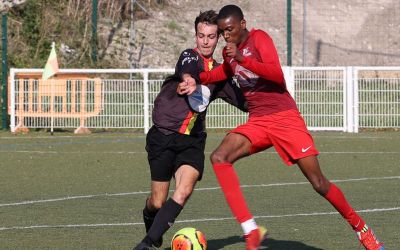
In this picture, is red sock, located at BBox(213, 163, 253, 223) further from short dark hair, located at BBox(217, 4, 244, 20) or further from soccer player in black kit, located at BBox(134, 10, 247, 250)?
short dark hair, located at BBox(217, 4, 244, 20)

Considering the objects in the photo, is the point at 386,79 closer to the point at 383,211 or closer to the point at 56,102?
the point at 56,102

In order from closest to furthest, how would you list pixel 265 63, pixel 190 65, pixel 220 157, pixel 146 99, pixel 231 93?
pixel 265 63
pixel 220 157
pixel 190 65
pixel 231 93
pixel 146 99

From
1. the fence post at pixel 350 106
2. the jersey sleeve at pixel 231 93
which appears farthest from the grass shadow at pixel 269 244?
the fence post at pixel 350 106

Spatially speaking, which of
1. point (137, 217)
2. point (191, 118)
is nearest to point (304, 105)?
point (137, 217)

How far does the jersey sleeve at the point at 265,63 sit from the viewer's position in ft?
25.0

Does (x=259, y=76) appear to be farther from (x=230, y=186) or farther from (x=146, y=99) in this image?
(x=146, y=99)

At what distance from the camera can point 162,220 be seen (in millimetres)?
7988

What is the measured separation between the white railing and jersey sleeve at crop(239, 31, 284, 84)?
527 inches

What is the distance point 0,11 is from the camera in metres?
28.8

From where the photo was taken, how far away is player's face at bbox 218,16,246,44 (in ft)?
25.7

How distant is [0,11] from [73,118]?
8.13m

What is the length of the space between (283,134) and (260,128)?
18 centimetres

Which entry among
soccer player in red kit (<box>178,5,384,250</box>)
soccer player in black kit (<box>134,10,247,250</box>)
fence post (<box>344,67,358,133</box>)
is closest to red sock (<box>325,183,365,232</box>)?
soccer player in red kit (<box>178,5,384,250</box>)

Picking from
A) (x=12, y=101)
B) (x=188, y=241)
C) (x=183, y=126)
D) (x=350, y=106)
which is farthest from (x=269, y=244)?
(x=12, y=101)
